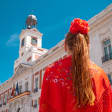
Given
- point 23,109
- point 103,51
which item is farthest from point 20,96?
point 103,51

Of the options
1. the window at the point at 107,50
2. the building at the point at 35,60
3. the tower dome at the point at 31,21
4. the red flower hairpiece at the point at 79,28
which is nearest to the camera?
the red flower hairpiece at the point at 79,28

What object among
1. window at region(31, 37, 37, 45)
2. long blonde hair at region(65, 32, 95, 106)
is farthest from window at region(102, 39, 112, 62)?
window at region(31, 37, 37, 45)

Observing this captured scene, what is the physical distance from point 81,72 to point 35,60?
24.5 metres

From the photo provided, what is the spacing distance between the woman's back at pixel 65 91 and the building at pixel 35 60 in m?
12.0

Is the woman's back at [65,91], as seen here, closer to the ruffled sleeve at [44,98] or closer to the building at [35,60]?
the ruffled sleeve at [44,98]

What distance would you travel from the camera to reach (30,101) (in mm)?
24500

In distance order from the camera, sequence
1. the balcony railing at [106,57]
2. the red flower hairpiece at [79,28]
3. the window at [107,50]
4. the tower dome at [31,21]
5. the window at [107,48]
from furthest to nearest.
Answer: the tower dome at [31,21] → the window at [107,48] → the window at [107,50] → the balcony railing at [106,57] → the red flower hairpiece at [79,28]

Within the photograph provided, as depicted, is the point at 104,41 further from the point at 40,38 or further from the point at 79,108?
the point at 40,38

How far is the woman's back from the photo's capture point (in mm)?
1893

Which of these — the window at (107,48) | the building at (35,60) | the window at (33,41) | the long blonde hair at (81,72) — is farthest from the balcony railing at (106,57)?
the window at (33,41)

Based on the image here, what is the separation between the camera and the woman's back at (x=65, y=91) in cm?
189

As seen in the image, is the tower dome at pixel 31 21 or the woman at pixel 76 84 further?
the tower dome at pixel 31 21

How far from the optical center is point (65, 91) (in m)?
1.96

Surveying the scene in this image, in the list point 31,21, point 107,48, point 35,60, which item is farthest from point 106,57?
point 31,21
